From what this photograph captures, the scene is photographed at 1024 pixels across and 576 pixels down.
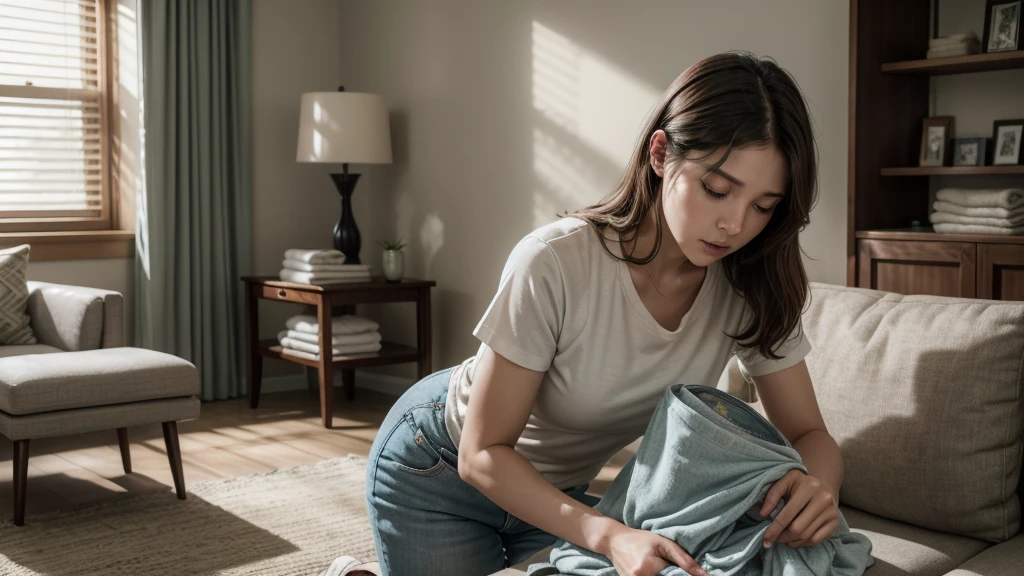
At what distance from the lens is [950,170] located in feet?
8.83

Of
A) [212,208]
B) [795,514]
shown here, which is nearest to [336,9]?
[212,208]

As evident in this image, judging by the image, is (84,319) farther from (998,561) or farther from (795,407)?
(998,561)

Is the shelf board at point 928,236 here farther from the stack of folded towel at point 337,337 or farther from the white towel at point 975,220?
the stack of folded towel at point 337,337

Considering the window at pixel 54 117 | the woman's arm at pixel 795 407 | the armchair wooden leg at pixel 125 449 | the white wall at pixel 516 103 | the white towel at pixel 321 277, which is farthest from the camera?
the window at pixel 54 117

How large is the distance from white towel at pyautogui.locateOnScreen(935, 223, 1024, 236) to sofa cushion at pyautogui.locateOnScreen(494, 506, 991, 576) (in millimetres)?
1200

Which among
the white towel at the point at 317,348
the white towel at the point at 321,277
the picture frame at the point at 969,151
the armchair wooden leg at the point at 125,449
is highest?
the picture frame at the point at 969,151

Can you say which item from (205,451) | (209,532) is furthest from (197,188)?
(209,532)

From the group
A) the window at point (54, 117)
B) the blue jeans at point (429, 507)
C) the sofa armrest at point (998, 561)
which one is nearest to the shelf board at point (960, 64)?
the sofa armrest at point (998, 561)

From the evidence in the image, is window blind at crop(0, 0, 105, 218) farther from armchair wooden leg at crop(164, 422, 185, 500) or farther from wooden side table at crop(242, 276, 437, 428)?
armchair wooden leg at crop(164, 422, 185, 500)

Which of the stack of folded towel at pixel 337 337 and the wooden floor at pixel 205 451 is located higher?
the stack of folded towel at pixel 337 337

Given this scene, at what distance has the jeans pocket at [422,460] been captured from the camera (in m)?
Answer: 1.48

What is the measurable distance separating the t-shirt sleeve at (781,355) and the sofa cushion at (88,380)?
6.95ft

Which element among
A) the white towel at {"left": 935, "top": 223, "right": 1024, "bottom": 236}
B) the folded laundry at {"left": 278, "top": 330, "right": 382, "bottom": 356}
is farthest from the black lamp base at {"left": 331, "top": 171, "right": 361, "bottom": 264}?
the white towel at {"left": 935, "top": 223, "right": 1024, "bottom": 236}

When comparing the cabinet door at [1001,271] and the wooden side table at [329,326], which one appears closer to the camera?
the cabinet door at [1001,271]
